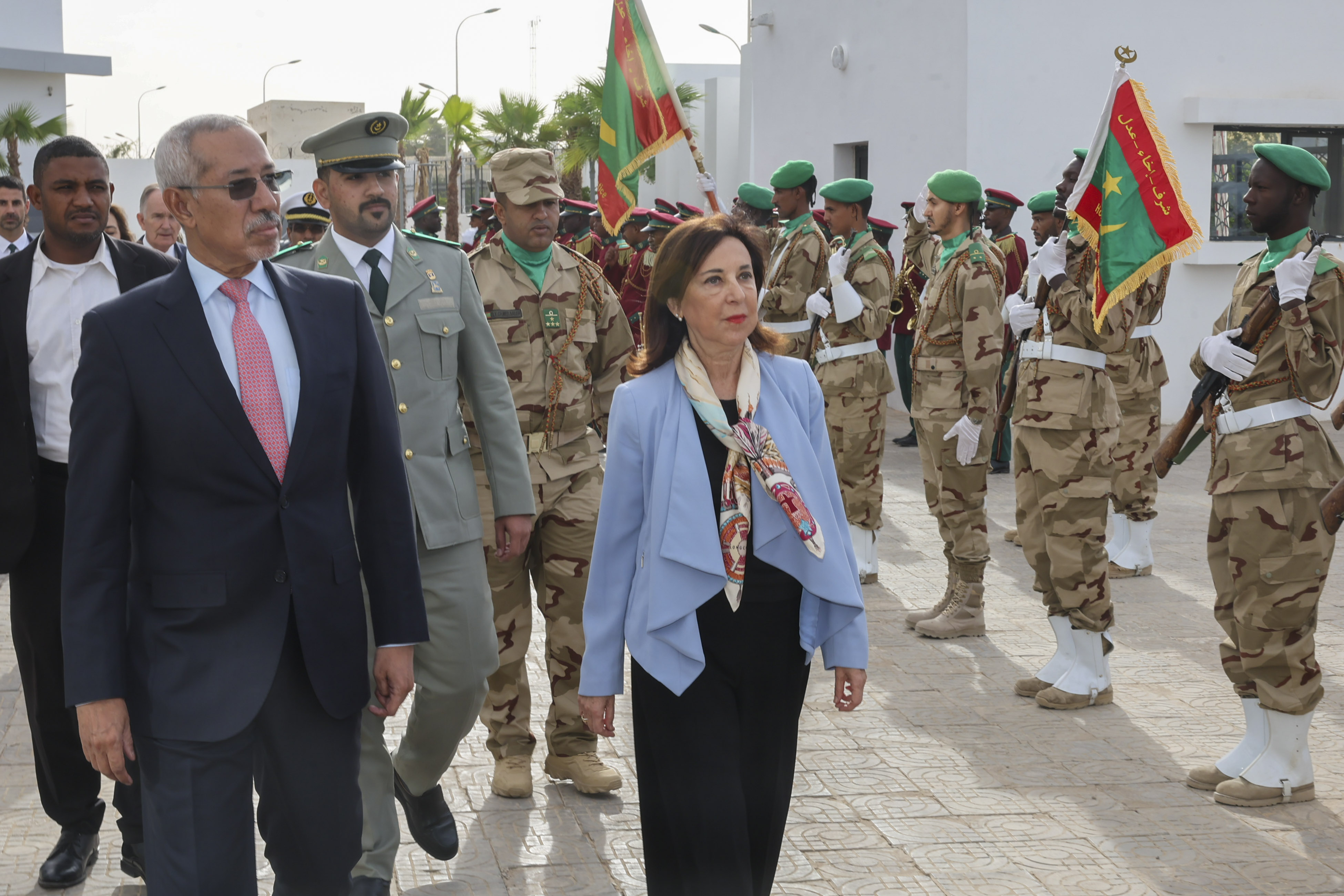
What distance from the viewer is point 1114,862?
4355 mm

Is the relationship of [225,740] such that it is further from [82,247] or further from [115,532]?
[82,247]

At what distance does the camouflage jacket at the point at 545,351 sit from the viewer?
5047 mm

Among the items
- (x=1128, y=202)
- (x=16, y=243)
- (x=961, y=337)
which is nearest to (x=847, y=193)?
(x=961, y=337)

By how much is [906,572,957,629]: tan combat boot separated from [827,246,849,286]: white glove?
196 cm

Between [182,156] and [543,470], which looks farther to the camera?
[543,470]

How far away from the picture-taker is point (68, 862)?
4141 millimetres

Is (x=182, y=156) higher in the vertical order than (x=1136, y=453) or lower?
higher

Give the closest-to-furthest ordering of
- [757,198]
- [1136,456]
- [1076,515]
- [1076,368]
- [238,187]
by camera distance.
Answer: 1. [238,187]
2. [1076,515]
3. [1076,368]
4. [1136,456]
5. [757,198]

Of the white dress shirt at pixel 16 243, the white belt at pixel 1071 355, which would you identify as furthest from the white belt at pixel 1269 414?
the white dress shirt at pixel 16 243

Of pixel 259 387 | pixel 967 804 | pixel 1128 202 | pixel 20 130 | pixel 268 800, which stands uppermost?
pixel 20 130

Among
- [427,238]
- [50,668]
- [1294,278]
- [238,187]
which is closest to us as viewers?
[238,187]

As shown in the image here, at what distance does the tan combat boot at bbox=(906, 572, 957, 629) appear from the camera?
741 centimetres

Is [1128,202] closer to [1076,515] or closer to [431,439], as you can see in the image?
[1076,515]

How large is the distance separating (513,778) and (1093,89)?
12274 millimetres
